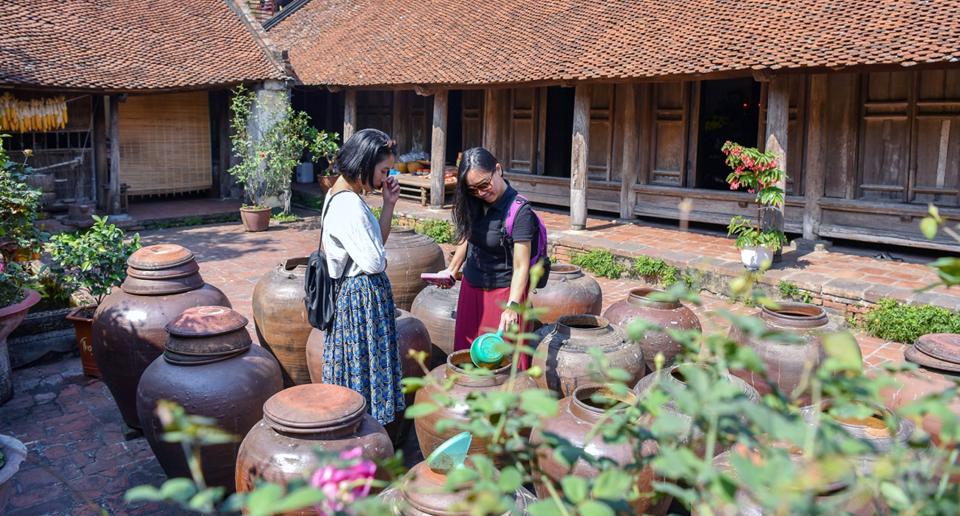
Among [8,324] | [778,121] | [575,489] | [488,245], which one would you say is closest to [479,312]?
[488,245]

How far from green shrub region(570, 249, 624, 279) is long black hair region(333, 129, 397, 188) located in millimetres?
6577

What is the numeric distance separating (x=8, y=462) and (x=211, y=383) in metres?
0.94

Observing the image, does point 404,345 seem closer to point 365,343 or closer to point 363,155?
point 365,343

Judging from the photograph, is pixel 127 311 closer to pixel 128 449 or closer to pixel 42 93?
pixel 128 449

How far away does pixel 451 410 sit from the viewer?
3.70 m

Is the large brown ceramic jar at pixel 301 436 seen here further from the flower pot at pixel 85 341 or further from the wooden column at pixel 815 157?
the wooden column at pixel 815 157

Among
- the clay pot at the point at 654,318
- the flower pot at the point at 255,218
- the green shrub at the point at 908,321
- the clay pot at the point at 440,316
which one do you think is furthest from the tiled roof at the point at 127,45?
Result: the green shrub at the point at 908,321

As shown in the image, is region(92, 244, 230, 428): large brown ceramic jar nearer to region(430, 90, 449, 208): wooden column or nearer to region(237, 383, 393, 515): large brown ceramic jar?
region(237, 383, 393, 515): large brown ceramic jar

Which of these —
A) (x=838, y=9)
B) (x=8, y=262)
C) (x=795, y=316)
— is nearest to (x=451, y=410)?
(x=795, y=316)

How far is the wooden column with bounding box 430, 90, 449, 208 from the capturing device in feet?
44.6

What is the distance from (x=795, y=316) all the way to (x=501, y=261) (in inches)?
72.4

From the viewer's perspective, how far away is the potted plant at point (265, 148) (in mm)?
13438

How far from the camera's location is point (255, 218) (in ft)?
43.3

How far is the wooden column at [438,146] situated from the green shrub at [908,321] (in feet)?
26.5
